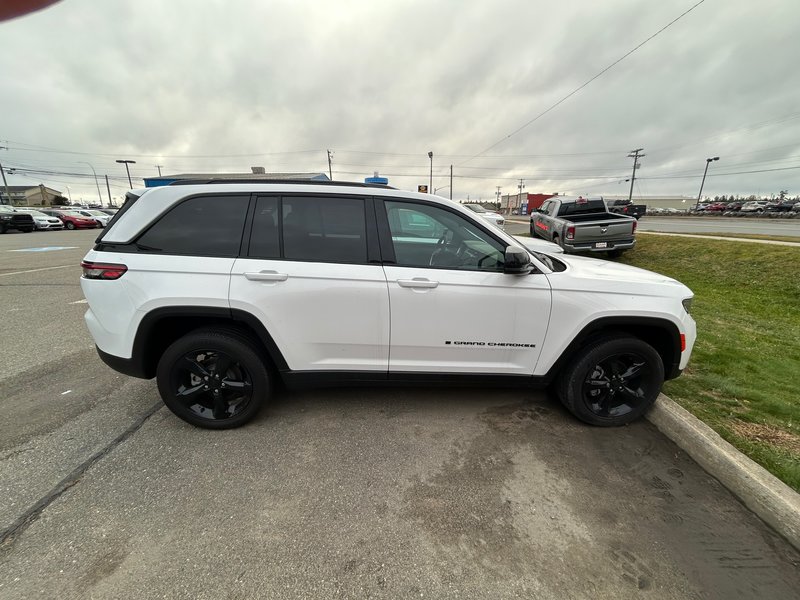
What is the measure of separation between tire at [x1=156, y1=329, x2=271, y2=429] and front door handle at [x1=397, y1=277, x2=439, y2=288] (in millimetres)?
1236

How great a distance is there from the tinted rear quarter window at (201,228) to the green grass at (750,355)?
3.89 meters

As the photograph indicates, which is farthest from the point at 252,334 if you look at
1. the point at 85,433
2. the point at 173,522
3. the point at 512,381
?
the point at 512,381

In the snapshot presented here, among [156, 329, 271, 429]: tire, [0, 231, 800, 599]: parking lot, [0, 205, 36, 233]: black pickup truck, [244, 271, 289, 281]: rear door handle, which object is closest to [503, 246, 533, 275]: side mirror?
[0, 231, 800, 599]: parking lot

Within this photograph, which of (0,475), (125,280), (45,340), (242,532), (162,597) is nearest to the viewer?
(162,597)

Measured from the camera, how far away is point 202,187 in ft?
8.75

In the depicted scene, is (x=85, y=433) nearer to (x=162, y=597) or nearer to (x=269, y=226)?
(x=162, y=597)

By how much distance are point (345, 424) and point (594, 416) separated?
2.01 meters

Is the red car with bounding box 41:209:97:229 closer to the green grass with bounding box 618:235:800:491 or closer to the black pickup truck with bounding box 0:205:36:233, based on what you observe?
the black pickup truck with bounding box 0:205:36:233

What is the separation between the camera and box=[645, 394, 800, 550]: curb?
1.95 meters

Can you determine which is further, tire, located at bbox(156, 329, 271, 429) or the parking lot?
tire, located at bbox(156, 329, 271, 429)

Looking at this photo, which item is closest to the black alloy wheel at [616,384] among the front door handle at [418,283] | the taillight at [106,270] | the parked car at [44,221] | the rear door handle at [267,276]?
the front door handle at [418,283]

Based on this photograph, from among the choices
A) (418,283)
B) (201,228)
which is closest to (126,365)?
(201,228)

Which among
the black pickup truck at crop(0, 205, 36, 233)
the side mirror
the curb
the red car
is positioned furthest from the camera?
the red car

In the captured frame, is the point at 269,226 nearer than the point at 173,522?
No
